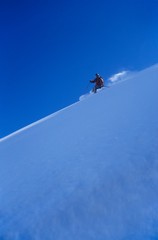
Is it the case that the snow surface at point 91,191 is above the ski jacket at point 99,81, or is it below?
below

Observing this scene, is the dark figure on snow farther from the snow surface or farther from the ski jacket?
the snow surface

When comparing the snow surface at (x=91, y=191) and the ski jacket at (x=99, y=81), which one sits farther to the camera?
the ski jacket at (x=99, y=81)

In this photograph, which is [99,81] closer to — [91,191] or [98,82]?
[98,82]

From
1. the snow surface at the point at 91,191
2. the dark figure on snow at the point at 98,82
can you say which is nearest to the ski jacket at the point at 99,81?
the dark figure on snow at the point at 98,82

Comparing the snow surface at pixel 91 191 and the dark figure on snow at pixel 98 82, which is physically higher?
the dark figure on snow at pixel 98 82

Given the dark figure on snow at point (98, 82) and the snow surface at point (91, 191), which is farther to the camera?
the dark figure on snow at point (98, 82)

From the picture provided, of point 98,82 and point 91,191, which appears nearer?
point 91,191

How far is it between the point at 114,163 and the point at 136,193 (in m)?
0.43

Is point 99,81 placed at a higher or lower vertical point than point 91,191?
higher

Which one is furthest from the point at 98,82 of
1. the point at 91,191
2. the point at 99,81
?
the point at 91,191

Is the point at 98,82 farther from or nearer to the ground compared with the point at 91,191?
farther from the ground

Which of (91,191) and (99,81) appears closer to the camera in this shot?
(91,191)

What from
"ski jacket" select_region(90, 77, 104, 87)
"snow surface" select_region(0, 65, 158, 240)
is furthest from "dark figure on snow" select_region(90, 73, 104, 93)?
"snow surface" select_region(0, 65, 158, 240)

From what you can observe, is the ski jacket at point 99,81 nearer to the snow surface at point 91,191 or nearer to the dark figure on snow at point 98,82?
the dark figure on snow at point 98,82
